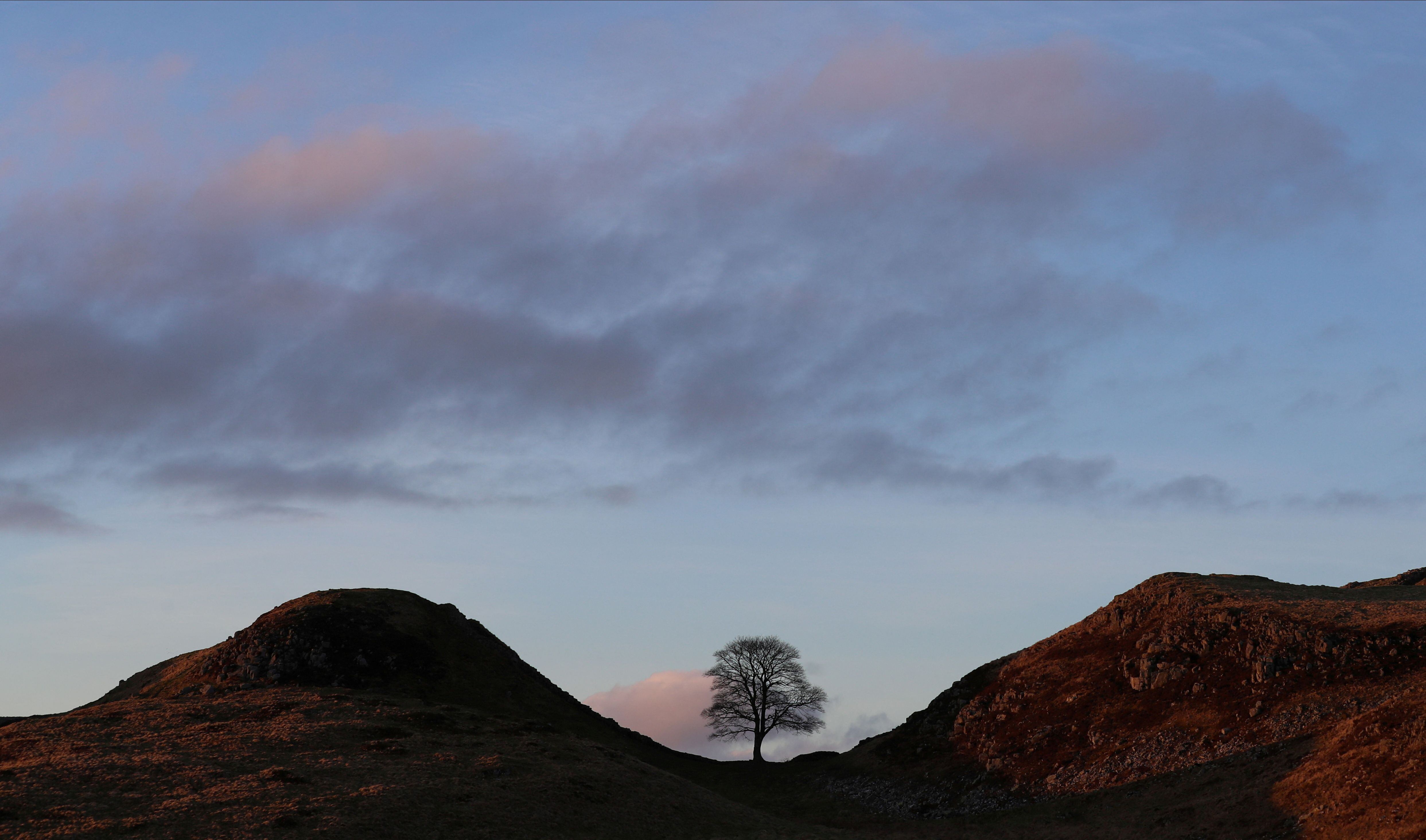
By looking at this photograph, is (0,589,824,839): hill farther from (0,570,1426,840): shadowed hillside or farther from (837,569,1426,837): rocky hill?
(837,569,1426,837): rocky hill

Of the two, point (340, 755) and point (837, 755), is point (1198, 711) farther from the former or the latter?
point (340, 755)

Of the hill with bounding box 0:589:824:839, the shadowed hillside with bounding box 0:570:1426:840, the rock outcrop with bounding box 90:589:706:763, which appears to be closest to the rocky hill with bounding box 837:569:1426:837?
the shadowed hillside with bounding box 0:570:1426:840

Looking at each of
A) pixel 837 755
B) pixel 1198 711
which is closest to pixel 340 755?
pixel 837 755

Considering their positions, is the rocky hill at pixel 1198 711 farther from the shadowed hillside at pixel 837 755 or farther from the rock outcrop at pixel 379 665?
the rock outcrop at pixel 379 665

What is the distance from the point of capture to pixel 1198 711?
77.6 m

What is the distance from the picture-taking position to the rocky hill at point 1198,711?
60125 mm

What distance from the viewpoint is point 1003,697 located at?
96.2m

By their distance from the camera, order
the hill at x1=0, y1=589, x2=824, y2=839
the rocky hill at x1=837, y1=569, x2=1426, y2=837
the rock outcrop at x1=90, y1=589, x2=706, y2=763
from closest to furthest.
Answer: the hill at x1=0, y1=589, x2=824, y2=839, the rocky hill at x1=837, y1=569, x2=1426, y2=837, the rock outcrop at x1=90, y1=589, x2=706, y2=763

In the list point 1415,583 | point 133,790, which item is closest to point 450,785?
point 133,790

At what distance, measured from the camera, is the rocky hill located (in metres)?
60.1

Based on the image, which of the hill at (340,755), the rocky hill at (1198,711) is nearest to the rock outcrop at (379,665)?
the hill at (340,755)

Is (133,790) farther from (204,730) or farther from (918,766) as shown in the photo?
(918,766)

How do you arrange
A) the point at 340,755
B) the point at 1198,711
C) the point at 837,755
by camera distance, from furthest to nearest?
the point at 837,755
the point at 1198,711
the point at 340,755

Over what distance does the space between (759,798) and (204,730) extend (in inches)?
1989
